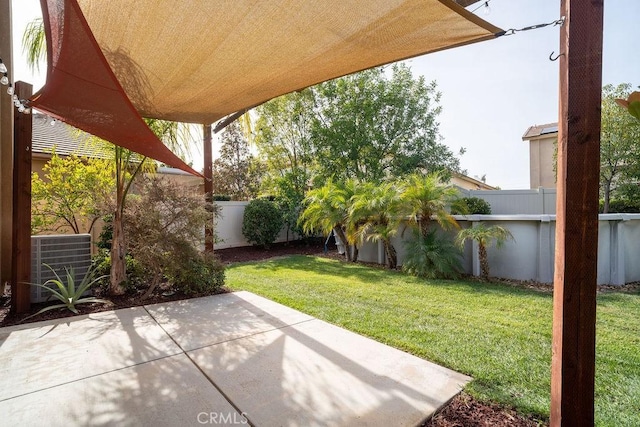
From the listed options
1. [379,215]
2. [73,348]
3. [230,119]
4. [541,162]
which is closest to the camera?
[73,348]

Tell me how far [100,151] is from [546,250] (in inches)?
287

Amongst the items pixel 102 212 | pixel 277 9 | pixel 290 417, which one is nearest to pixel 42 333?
pixel 102 212

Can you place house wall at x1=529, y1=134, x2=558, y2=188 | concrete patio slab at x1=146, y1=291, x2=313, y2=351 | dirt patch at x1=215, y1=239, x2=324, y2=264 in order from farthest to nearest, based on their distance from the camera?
house wall at x1=529, y1=134, x2=558, y2=188 → dirt patch at x1=215, y1=239, x2=324, y2=264 → concrete patio slab at x1=146, y1=291, x2=313, y2=351

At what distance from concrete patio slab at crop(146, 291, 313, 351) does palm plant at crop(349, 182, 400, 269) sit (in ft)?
10.2

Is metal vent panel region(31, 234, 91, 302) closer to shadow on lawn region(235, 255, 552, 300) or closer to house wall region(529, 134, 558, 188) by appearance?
shadow on lawn region(235, 255, 552, 300)

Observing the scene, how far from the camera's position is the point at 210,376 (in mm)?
2350

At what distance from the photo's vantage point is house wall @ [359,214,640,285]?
5.01m

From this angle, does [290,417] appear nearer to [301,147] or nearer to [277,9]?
[277,9]

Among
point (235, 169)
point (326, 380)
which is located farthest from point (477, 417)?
point (235, 169)

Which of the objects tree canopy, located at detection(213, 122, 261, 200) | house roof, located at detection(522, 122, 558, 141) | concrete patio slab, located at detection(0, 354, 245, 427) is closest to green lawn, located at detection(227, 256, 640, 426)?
concrete patio slab, located at detection(0, 354, 245, 427)

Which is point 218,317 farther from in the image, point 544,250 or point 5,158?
Answer: point 544,250

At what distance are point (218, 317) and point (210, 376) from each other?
4.60 ft

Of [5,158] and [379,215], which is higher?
Result: [5,158]

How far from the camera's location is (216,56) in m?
2.91
